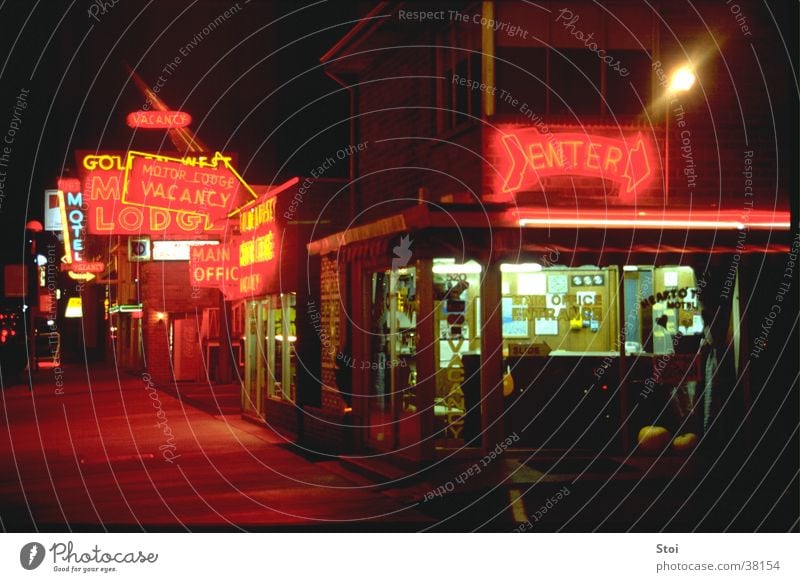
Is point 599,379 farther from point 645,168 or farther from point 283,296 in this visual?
point 283,296

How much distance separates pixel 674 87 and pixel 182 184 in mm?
12227

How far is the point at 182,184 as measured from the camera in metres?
22.2

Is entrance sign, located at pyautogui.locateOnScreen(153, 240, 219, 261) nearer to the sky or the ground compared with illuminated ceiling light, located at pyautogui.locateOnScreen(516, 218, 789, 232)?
nearer to the sky

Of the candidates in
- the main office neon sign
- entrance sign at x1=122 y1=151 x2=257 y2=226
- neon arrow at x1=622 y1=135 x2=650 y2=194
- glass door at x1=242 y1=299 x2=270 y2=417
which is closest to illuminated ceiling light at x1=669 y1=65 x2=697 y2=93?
neon arrow at x1=622 y1=135 x2=650 y2=194

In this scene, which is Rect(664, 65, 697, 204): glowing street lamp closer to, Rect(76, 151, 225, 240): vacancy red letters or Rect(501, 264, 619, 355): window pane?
Rect(501, 264, 619, 355): window pane

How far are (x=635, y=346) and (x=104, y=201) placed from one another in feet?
44.3

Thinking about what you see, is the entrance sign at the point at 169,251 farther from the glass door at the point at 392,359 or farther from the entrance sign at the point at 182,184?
the glass door at the point at 392,359

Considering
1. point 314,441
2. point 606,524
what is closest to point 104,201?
point 314,441

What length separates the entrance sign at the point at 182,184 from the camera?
22.0 meters

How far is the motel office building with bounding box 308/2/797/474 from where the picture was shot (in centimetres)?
1298

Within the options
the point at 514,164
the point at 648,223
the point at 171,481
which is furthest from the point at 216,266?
the point at 648,223

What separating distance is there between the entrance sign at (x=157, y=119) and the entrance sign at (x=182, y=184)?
185 centimetres

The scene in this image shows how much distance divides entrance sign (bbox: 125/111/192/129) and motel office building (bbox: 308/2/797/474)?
10.8 meters

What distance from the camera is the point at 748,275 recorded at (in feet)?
44.0
